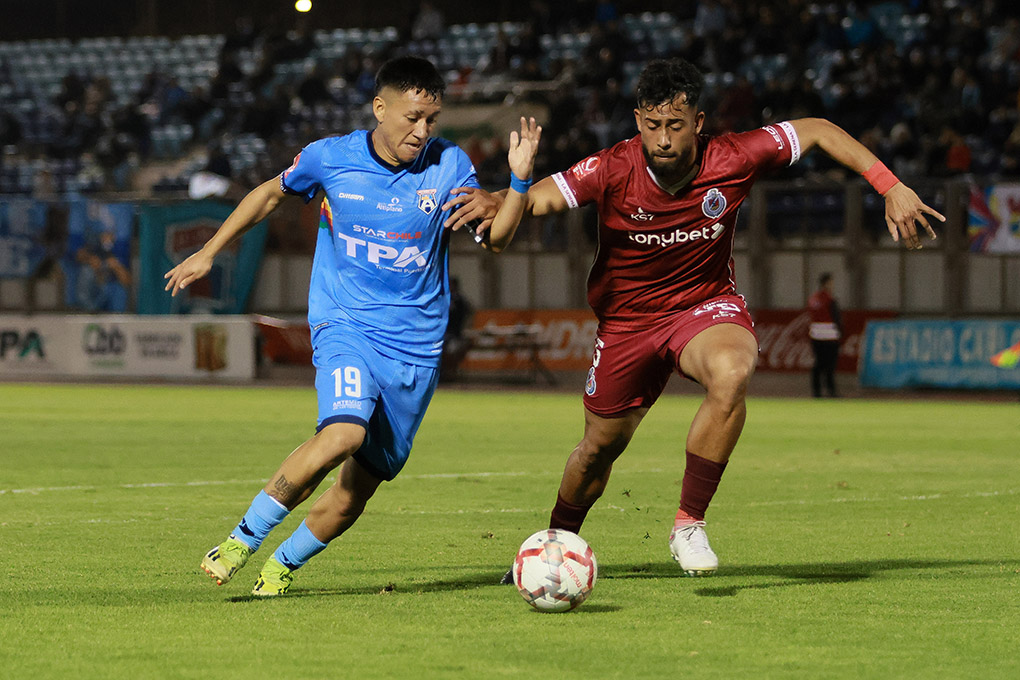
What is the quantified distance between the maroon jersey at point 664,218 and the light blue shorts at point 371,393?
1038 millimetres

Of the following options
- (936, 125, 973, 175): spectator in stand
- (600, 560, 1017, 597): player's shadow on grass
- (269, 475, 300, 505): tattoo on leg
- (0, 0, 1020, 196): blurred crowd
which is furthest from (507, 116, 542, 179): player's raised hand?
(936, 125, 973, 175): spectator in stand

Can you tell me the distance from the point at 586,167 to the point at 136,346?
20.9m

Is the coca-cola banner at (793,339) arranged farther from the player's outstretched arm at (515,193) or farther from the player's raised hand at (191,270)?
the player's raised hand at (191,270)

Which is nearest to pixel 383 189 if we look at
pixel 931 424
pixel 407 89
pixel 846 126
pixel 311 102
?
pixel 407 89

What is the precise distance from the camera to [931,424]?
58.4ft

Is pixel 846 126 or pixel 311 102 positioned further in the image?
pixel 311 102

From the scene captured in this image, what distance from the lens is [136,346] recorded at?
86.1ft

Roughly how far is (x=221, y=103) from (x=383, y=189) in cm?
2765

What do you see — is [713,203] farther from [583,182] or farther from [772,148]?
[583,182]

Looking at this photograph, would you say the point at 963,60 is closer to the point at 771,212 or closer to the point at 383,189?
the point at 771,212

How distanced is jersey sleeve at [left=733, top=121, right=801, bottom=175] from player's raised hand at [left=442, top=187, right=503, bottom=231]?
1309 millimetres

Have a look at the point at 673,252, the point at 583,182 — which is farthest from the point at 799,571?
the point at 583,182

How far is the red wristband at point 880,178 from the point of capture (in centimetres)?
641

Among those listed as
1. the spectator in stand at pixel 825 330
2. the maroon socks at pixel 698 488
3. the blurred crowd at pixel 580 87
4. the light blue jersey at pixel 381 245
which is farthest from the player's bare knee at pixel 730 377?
the blurred crowd at pixel 580 87
